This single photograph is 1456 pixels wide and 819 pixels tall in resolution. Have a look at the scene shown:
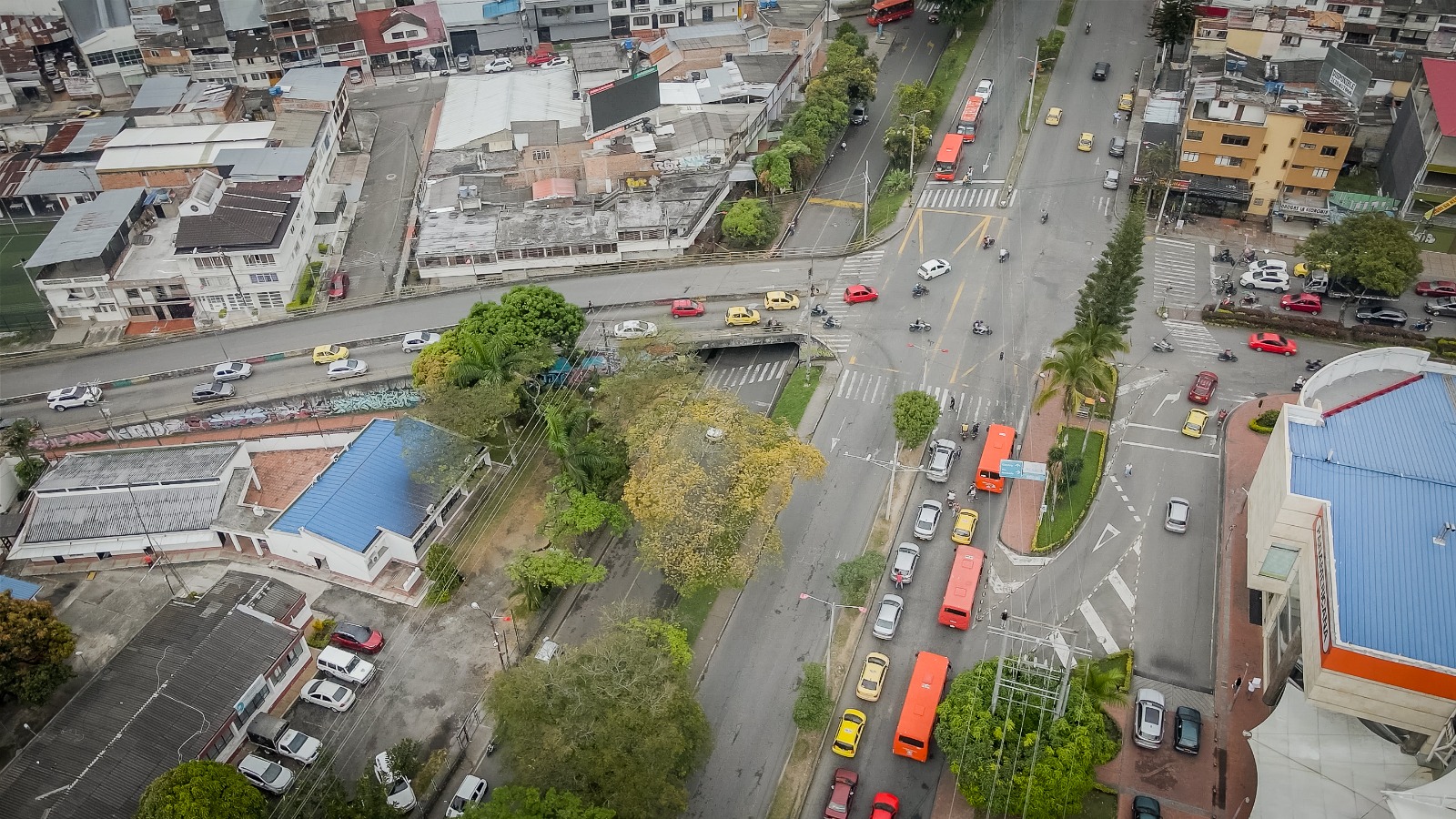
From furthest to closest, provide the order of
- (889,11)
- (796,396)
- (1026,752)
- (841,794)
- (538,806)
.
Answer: (889,11) → (796,396) → (841,794) → (1026,752) → (538,806)

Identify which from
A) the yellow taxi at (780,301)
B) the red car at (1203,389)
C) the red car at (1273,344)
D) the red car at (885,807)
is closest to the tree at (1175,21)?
the red car at (1273,344)

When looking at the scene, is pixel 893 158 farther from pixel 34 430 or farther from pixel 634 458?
pixel 34 430

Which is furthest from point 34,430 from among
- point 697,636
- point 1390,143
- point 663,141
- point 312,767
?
point 1390,143

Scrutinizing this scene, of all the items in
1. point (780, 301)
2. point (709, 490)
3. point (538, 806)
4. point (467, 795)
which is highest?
point (780, 301)

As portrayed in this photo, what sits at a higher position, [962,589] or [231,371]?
[231,371]

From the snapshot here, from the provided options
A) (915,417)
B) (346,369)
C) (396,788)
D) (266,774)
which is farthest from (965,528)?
(346,369)

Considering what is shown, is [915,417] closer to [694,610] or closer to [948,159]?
[694,610]

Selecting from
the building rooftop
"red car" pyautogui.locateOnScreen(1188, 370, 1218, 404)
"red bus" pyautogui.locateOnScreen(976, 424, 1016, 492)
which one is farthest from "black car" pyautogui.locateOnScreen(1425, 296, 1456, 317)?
the building rooftop
